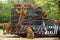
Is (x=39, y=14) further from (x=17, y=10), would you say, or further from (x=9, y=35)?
(x=9, y=35)

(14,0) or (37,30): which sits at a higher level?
(14,0)

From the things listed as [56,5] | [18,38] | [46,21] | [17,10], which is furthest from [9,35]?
[56,5]

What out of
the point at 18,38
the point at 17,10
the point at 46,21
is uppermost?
the point at 17,10

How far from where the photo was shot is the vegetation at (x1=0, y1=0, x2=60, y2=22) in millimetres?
2498

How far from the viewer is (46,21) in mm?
2561

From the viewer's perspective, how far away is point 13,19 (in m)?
2.52

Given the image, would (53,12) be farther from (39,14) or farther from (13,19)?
(13,19)

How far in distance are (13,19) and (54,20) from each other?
0.55 meters

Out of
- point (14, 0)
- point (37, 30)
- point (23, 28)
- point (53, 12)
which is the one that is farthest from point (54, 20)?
point (14, 0)

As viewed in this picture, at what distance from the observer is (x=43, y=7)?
100 inches

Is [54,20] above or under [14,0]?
under

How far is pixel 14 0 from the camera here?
2520 millimetres

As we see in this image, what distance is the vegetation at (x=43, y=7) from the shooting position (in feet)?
8.20

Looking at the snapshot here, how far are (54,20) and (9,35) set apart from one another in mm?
641
